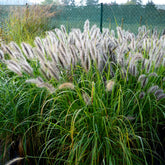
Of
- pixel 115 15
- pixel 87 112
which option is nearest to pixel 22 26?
pixel 115 15

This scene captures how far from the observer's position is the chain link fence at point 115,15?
813 cm

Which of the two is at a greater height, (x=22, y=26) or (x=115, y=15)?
(x=22, y=26)

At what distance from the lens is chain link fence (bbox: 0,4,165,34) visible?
26.7ft

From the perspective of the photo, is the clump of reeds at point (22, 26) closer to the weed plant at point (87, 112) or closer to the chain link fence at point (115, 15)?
the chain link fence at point (115, 15)

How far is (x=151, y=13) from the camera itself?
8227 mm

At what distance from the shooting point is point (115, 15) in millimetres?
9148

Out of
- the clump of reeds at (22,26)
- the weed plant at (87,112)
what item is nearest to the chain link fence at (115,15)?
the clump of reeds at (22,26)

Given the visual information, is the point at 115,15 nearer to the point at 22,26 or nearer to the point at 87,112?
the point at 22,26

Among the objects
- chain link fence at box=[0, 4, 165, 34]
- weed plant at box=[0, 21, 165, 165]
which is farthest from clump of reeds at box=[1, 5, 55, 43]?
weed plant at box=[0, 21, 165, 165]

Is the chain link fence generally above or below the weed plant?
below

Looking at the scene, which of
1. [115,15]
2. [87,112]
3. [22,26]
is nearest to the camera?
[87,112]

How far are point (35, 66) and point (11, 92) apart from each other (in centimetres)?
51

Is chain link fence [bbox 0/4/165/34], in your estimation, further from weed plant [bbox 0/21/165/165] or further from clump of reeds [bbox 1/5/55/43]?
weed plant [bbox 0/21/165/165]

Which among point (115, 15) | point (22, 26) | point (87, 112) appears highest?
A: point (87, 112)
